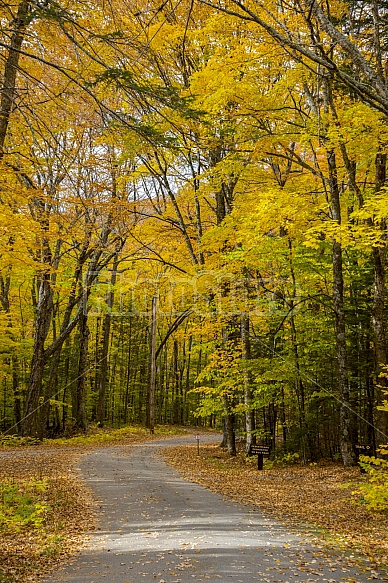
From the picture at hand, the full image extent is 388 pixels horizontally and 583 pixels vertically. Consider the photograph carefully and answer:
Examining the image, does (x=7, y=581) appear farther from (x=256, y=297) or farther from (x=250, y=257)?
(x=256, y=297)

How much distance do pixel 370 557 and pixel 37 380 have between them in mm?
14584

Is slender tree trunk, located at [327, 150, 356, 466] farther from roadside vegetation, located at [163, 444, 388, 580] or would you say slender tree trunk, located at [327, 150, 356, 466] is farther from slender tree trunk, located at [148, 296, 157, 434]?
slender tree trunk, located at [148, 296, 157, 434]

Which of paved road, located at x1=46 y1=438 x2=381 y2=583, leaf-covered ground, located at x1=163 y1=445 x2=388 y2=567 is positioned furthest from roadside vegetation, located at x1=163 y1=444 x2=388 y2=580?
paved road, located at x1=46 y1=438 x2=381 y2=583

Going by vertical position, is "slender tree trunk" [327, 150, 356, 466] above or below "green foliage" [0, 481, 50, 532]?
above

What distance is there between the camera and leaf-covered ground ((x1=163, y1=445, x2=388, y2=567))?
6.51 m

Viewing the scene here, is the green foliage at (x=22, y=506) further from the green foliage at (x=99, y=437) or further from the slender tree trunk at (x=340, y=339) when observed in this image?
the green foliage at (x=99, y=437)

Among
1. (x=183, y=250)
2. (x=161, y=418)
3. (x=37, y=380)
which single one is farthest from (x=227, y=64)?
(x=161, y=418)

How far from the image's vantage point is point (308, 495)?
31.3 feet

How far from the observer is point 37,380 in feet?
58.3

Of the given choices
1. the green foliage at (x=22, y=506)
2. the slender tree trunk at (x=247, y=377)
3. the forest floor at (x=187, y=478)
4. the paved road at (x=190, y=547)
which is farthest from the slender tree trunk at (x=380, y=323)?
the green foliage at (x=22, y=506)

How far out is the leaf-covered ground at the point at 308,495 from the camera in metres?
6.51

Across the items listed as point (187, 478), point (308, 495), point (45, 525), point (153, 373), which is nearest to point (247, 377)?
point (187, 478)

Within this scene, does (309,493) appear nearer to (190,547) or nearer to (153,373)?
(190,547)

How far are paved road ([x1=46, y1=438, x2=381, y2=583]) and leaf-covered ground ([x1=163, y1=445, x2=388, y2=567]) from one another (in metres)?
0.53
